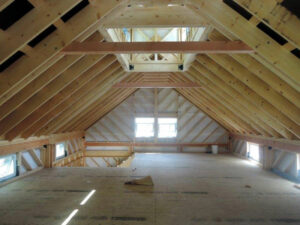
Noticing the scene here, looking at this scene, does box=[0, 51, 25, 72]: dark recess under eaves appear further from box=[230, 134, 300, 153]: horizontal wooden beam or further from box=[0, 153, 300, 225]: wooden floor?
box=[230, 134, 300, 153]: horizontal wooden beam

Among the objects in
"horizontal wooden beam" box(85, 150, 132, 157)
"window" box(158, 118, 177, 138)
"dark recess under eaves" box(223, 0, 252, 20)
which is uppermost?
"dark recess under eaves" box(223, 0, 252, 20)

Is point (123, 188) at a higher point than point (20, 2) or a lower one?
lower

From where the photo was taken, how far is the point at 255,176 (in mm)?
6105

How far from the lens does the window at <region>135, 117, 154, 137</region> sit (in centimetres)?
1130

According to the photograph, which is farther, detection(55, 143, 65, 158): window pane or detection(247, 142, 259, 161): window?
detection(55, 143, 65, 158): window pane

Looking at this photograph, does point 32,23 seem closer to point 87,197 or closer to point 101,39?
point 101,39

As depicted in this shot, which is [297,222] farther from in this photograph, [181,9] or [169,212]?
[181,9]

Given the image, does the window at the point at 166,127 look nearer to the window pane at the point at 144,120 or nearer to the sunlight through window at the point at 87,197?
the window pane at the point at 144,120

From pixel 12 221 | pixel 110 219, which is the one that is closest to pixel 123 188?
pixel 110 219

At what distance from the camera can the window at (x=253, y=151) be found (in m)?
8.34

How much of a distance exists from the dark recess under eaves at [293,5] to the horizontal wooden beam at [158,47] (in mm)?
1000

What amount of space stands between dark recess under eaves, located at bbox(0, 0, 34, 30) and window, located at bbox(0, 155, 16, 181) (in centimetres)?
452

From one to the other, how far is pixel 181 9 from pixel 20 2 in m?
2.46

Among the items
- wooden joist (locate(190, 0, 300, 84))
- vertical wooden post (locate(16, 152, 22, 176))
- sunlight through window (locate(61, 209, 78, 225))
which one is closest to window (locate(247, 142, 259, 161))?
wooden joist (locate(190, 0, 300, 84))
